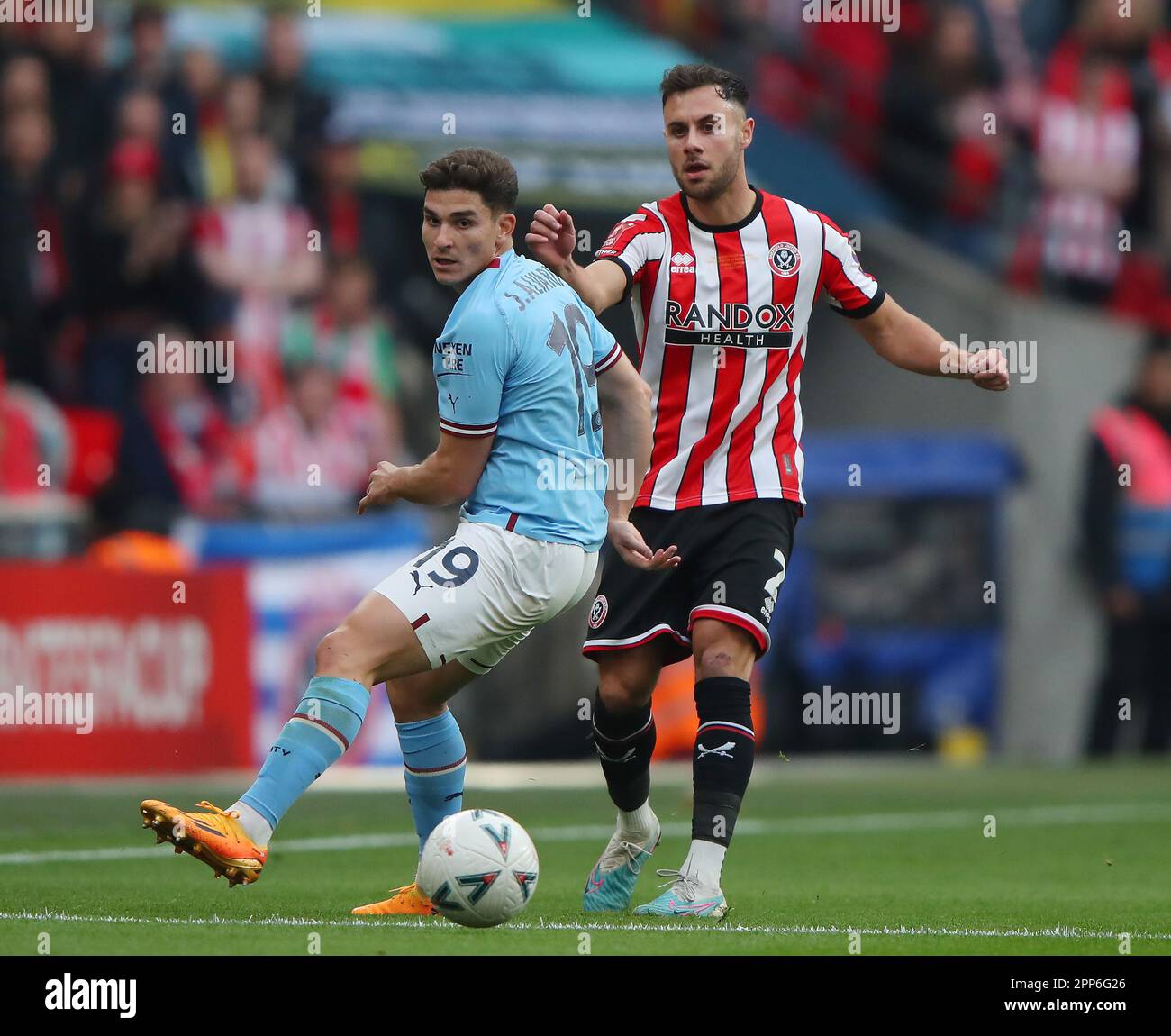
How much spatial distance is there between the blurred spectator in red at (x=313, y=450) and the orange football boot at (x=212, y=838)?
7.52m

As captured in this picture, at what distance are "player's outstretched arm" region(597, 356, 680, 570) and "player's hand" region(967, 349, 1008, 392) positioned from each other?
103cm

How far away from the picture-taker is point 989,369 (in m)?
6.73

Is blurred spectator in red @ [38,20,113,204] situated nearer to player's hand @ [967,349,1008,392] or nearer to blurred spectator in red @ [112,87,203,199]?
blurred spectator in red @ [112,87,203,199]

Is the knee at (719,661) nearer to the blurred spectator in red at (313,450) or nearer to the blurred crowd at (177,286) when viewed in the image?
the blurred crowd at (177,286)

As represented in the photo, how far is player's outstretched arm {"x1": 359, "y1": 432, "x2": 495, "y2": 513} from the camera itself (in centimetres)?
605

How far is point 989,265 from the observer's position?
16875 millimetres

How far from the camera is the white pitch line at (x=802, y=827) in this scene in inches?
329

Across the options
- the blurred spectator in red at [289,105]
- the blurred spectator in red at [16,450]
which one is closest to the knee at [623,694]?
the blurred spectator in red at [16,450]

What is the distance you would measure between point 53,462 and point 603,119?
16.6 ft

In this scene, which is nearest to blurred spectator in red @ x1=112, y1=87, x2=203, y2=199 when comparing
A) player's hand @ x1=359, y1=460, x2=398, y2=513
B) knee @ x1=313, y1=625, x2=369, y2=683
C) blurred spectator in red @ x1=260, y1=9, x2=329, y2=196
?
blurred spectator in red @ x1=260, y1=9, x2=329, y2=196

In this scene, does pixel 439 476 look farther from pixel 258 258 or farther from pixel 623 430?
pixel 258 258

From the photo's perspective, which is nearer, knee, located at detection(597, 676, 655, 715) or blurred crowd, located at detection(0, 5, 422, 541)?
knee, located at detection(597, 676, 655, 715)

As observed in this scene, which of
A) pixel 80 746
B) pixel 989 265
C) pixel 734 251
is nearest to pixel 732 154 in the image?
pixel 734 251
